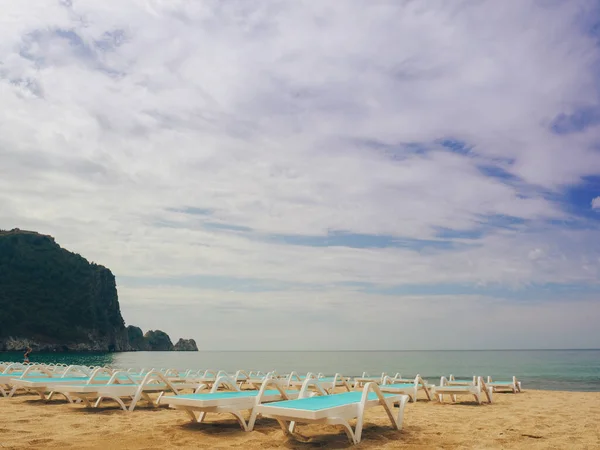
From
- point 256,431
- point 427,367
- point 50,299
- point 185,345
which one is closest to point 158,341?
point 185,345

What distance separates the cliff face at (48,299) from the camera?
96.0 meters

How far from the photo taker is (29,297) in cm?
→ 9975

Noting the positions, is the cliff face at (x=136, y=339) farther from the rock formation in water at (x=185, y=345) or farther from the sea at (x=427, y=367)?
the sea at (x=427, y=367)

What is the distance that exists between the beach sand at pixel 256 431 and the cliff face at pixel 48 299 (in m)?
101

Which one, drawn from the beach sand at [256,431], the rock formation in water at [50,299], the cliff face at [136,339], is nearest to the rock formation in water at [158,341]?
the cliff face at [136,339]

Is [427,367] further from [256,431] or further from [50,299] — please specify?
[50,299]

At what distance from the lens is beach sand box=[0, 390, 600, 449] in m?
5.86

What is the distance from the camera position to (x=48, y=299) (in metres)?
102

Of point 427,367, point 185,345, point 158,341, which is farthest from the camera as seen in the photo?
point 185,345

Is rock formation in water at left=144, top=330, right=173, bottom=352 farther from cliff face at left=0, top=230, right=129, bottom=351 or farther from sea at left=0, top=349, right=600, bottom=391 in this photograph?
sea at left=0, top=349, right=600, bottom=391

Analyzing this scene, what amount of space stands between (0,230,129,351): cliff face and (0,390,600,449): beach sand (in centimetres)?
10146

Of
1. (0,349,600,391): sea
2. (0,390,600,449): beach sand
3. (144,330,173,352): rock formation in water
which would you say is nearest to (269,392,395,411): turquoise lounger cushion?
(0,390,600,449): beach sand

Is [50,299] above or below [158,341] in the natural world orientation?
above

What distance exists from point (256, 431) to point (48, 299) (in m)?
111
